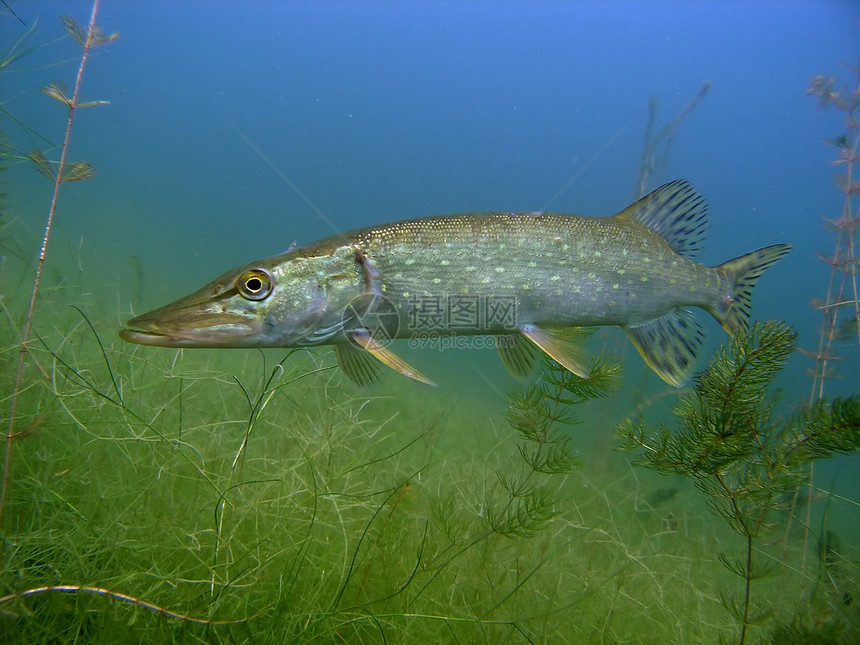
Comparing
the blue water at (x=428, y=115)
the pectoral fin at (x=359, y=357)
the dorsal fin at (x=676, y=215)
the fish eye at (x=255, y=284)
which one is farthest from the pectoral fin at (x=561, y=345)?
the blue water at (x=428, y=115)

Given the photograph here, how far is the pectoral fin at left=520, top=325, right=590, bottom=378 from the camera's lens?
3076mm

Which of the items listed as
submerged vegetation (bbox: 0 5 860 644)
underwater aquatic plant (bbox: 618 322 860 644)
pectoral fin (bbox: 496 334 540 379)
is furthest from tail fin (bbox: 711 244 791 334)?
pectoral fin (bbox: 496 334 540 379)

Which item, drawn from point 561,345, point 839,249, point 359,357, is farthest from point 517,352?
point 839,249

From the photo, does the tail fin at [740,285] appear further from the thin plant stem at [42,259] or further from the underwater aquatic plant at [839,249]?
the thin plant stem at [42,259]

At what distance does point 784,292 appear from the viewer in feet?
175

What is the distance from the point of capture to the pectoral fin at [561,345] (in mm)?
3076

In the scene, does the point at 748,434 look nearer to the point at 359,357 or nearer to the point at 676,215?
the point at 676,215

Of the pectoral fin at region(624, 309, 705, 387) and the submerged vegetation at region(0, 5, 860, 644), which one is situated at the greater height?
the pectoral fin at region(624, 309, 705, 387)

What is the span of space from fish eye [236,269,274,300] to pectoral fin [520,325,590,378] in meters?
1.76

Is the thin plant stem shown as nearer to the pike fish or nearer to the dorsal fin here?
the pike fish

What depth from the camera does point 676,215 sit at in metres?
3.80

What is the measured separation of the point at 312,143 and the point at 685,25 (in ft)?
120

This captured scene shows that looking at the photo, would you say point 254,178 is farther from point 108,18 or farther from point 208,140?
point 108,18

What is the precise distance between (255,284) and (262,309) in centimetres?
16
